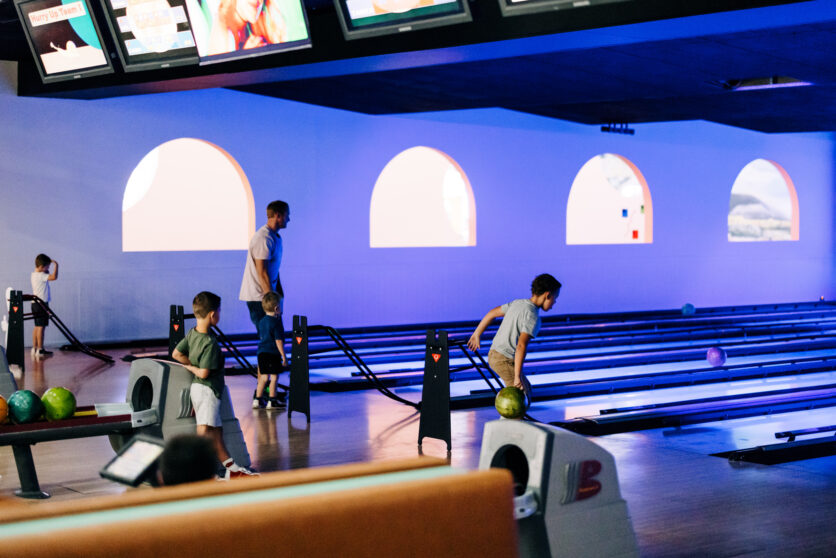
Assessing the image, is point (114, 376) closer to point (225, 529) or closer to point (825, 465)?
point (825, 465)

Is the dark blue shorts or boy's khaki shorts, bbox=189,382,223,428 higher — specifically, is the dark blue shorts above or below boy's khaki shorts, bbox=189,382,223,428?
below

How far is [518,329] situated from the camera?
6.02 m

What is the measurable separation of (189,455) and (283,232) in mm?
11619

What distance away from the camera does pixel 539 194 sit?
53.8 feet

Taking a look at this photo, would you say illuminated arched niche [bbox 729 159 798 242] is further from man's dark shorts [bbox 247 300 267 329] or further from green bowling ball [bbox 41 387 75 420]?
green bowling ball [bbox 41 387 75 420]

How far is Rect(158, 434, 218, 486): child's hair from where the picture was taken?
2037mm

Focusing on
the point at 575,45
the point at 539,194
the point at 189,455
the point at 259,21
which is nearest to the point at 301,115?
the point at 539,194

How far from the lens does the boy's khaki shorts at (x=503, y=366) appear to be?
609 centimetres

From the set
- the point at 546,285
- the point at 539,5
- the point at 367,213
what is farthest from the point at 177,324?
the point at 367,213

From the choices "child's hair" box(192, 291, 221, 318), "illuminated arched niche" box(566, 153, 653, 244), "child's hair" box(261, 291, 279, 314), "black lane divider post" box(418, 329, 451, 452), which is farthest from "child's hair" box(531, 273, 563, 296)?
"illuminated arched niche" box(566, 153, 653, 244)

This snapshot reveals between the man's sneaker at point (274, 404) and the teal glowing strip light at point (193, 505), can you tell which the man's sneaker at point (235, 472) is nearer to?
the man's sneaker at point (274, 404)

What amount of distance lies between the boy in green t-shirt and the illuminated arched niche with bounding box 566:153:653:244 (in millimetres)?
15528

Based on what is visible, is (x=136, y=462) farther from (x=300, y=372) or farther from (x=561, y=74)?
(x=561, y=74)

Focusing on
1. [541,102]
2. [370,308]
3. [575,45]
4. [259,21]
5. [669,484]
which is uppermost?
[259,21]
